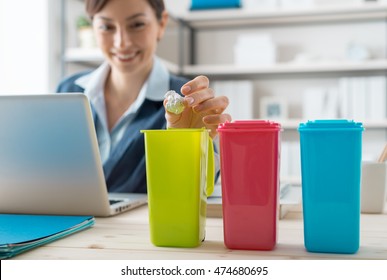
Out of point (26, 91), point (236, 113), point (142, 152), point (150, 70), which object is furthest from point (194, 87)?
point (236, 113)

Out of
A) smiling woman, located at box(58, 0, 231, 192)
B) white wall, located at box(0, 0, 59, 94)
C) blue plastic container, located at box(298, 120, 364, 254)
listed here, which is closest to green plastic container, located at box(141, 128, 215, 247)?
blue plastic container, located at box(298, 120, 364, 254)

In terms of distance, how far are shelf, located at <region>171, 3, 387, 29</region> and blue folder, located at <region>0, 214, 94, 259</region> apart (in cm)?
252

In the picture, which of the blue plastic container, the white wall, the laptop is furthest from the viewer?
the white wall

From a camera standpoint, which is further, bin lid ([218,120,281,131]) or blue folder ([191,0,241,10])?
blue folder ([191,0,241,10])

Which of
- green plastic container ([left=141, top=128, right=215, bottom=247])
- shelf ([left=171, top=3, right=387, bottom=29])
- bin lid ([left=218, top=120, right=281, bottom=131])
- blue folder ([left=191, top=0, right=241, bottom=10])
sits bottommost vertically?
green plastic container ([left=141, top=128, right=215, bottom=247])

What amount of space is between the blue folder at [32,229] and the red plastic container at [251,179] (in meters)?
0.28

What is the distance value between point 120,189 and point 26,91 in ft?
4.44

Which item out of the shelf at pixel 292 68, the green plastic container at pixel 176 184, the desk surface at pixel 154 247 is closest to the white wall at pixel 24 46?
the shelf at pixel 292 68

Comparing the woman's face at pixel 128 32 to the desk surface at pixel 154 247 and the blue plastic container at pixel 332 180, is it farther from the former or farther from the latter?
the blue plastic container at pixel 332 180

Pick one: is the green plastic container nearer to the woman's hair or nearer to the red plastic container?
the red plastic container

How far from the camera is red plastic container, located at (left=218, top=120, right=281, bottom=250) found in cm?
71

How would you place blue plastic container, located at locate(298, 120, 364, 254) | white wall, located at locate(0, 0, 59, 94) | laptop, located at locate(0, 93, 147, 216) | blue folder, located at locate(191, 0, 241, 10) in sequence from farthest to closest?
blue folder, located at locate(191, 0, 241, 10) < white wall, located at locate(0, 0, 59, 94) < laptop, located at locate(0, 93, 147, 216) < blue plastic container, located at locate(298, 120, 364, 254)

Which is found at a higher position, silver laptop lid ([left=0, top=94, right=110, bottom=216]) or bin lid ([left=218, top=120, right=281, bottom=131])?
bin lid ([left=218, top=120, right=281, bottom=131])

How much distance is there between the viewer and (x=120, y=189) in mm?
1629
